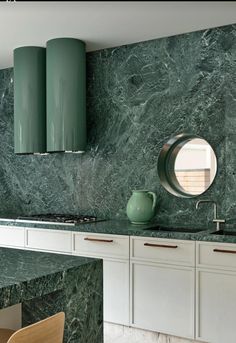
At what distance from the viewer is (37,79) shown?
13.9 ft

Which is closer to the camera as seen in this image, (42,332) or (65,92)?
(42,332)

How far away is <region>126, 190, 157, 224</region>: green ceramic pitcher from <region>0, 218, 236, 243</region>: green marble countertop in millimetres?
69

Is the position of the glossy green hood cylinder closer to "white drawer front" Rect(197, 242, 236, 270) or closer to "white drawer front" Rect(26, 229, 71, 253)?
"white drawer front" Rect(26, 229, 71, 253)

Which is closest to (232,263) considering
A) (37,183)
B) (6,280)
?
(6,280)

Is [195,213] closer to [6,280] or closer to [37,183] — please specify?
[37,183]

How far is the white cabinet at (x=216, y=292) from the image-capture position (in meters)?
2.88

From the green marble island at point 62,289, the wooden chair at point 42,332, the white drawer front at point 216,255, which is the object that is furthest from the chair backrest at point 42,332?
the white drawer front at point 216,255

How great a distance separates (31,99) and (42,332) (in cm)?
309

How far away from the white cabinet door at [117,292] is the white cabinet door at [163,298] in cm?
7

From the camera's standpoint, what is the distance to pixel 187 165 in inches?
154

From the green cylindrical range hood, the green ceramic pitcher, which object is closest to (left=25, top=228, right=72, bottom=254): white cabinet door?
the green ceramic pitcher

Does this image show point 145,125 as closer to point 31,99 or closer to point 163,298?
point 31,99

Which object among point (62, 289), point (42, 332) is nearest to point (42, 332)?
point (42, 332)

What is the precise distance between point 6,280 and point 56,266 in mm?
327
